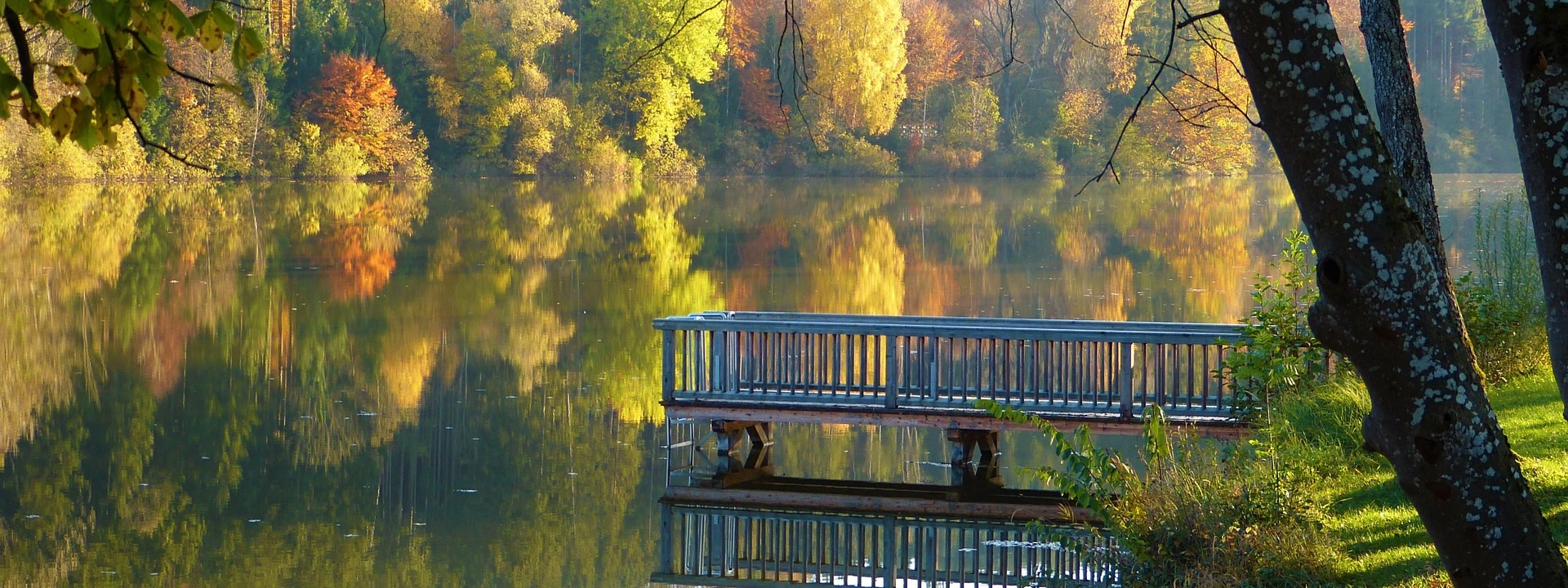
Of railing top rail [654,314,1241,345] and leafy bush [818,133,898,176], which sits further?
leafy bush [818,133,898,176]

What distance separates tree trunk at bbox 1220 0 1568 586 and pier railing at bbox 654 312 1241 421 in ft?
22.7

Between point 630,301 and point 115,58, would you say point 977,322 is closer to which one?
point 115,58

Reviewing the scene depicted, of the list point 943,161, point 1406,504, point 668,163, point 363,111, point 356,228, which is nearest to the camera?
point 1406,504

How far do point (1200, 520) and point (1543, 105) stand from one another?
4.12 metres

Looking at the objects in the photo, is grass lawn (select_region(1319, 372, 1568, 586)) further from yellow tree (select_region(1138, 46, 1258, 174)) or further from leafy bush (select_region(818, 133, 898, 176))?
yellow tree (select_region(1138, 46, 1258, 174))

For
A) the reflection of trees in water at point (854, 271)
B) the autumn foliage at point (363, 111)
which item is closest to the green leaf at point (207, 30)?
the reflection of trees in water at point (854, 271)

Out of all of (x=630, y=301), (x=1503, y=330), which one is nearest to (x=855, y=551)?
(x=1503, y=330)

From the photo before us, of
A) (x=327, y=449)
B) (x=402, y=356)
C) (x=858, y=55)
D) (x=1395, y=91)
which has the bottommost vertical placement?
(x=327, y=449)

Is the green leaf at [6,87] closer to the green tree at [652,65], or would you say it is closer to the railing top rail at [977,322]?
the railing top rail at [977,322]

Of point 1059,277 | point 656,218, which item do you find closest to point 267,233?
point 656,218

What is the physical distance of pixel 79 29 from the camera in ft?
9.13

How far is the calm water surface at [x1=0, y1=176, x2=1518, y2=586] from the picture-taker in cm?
1075

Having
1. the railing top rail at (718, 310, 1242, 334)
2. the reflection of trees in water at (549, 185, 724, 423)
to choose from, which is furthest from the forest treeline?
the railing top rail at (718, 310, 1242, 334)

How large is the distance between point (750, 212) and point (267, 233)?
14.3 meters
